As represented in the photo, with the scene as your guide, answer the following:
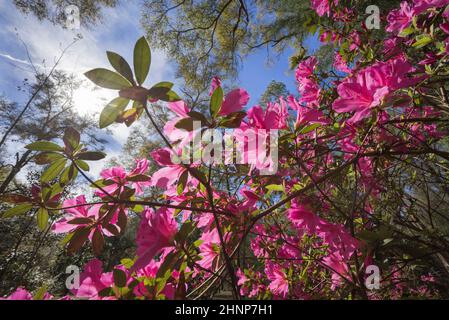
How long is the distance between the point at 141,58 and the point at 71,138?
1.10ft

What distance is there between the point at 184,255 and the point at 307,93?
4.09ft

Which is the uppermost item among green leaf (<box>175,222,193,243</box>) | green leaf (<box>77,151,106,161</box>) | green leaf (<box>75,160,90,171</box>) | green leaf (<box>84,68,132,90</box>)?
green leaf (<box>84,68,132,90</box>)

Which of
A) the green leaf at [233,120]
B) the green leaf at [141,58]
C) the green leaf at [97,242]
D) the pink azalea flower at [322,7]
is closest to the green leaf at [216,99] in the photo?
the green leaf at [233,120]

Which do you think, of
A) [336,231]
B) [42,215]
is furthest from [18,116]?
[336,231]

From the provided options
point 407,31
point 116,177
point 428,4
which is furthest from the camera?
point 407,31

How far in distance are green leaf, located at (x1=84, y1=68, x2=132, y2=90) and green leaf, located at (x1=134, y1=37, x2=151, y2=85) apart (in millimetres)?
32

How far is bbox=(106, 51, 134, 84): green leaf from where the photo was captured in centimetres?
49

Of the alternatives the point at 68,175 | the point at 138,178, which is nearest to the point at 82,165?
the point at 68,175

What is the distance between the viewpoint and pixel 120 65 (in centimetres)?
50

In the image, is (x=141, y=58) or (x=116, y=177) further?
(x=116, y=177)

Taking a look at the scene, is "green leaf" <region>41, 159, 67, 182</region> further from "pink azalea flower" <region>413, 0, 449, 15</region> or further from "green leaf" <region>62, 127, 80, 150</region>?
"pink azalea flower" <region>413, 0, 449, 15</region>

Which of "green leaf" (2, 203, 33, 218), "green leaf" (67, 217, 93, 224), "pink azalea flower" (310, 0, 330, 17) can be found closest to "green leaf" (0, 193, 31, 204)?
"green leaf" (2, 203, 33, 218)

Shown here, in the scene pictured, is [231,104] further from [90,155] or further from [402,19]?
[402,19]
